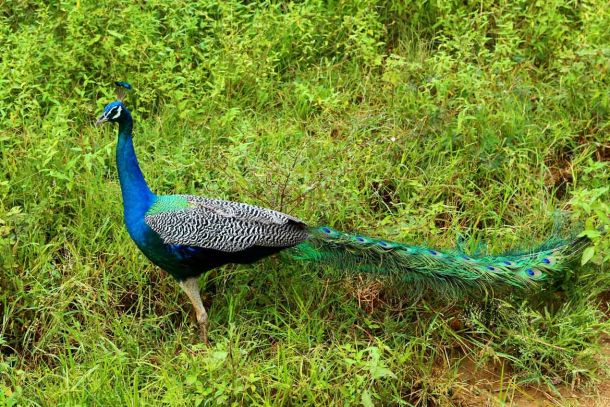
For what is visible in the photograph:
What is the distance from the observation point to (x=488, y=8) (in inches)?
217

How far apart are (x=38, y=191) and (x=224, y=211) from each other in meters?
1.06

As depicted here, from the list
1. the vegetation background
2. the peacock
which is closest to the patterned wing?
Answer: the peacock

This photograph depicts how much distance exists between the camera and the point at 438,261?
153 inches

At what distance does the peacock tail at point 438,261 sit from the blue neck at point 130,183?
0.71 metres

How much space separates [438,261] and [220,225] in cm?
97

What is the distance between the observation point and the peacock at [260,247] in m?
3.82

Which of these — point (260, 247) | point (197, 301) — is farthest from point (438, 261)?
point (197, 301)

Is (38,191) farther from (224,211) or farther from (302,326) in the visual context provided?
(302,326)

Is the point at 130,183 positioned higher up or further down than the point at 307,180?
higher up

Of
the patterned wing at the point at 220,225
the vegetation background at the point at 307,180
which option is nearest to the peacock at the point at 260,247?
the patterned wing at the point at 220,225

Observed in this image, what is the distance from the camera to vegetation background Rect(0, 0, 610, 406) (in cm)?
375

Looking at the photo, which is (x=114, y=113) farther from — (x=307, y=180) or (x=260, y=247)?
(x=307, y=180)

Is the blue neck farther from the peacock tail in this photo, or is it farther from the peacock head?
the peacock tail

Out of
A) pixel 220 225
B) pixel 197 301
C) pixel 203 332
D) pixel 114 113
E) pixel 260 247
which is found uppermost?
pixel 114 113
